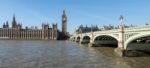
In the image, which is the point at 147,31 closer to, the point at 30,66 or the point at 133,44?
the point at 133,44

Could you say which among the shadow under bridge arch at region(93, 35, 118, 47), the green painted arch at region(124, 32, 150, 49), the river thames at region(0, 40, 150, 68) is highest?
the green painted arch at region(124, 32, 150, 49)

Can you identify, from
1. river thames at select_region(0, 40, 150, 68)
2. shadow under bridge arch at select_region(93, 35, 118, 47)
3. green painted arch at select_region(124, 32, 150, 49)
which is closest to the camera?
river thames at select_region(0, 40, 150, 68)

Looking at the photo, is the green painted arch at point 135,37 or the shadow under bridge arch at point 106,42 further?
the shadow under bridge arch at point 106,42

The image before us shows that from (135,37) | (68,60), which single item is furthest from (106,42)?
(68,60)

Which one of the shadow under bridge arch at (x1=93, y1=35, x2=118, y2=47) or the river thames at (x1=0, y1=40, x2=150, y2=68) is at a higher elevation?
the shadow under bridge arch at (x1=93, y1=35, x2=118, y2=47)

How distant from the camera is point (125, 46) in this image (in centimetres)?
4125

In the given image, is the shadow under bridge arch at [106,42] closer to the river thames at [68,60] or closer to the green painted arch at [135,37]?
the river thames at [68,60]

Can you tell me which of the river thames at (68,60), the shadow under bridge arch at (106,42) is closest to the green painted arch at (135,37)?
the river thames at (68,60)

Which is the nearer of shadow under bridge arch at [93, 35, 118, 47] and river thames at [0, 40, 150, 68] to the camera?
river thames at [0, 40, 150, 68]

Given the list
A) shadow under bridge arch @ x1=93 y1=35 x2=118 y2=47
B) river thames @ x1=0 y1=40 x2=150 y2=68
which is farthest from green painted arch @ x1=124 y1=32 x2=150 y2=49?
shadow under bridge arch @ x1=93 y1=35 x2=118 y2=47

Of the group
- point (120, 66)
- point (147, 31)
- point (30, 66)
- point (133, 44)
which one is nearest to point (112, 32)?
point (133, 44)

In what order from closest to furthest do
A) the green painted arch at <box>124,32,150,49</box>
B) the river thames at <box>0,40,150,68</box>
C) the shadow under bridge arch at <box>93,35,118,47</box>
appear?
1. the river thames at <box>0,40,150,68</box>
2. the green painted arch at <box>124,32,150,49</box>
3. the shadow under bridge arch at <box>93,35,118,47</box>

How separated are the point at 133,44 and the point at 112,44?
31.2 m

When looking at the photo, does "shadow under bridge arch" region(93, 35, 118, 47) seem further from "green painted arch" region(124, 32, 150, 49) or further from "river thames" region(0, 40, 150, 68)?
"green painted arch" region(124, 32, 150, 49)
